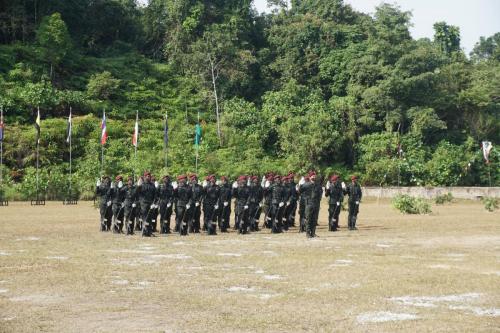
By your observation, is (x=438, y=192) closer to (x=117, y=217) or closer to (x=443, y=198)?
(x=443, y=198)

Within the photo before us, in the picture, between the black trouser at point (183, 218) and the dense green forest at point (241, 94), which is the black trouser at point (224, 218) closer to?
the black trouser at point (183, 218)

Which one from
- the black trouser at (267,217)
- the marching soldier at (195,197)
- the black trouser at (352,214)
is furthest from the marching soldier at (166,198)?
the black trouser at (352,214)

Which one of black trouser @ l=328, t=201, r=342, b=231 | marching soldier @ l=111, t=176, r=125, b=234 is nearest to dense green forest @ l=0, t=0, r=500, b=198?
marching soldier @ l=111, t=176, r=125, b=234

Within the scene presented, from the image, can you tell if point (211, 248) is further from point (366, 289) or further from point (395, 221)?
point (395, 221)

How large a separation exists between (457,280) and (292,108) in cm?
5133

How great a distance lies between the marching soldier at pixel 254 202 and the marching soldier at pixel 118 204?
4262 millimetres

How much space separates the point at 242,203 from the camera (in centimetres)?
2419

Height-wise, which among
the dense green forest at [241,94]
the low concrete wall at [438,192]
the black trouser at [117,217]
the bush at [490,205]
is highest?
the dense green forest at [241,94]

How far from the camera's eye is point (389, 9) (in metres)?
68.1

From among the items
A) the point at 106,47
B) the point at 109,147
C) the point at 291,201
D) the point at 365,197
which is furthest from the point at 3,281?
the point at 106,47

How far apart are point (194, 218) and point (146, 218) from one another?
186cm

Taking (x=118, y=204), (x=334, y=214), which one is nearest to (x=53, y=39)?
(x=118, y=204)

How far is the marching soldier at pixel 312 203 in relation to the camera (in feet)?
71.5

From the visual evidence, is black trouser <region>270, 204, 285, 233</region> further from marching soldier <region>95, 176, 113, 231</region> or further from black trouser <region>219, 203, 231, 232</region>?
marching soldier <region>95, 176, 113, 231</region>
